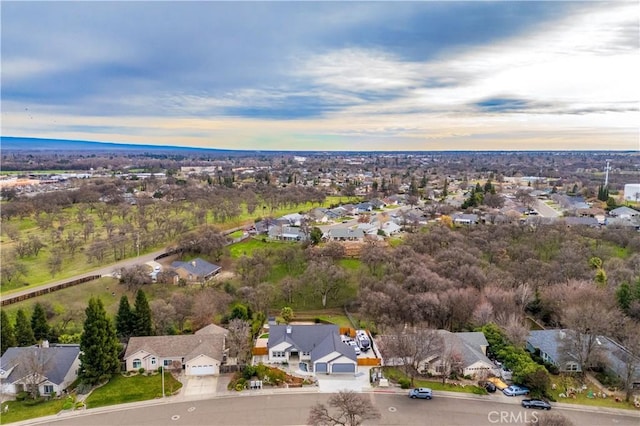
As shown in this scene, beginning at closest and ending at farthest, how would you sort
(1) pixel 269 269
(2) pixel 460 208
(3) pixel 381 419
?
(3) pixel 381 419 < (1) pixel 269 269 < (2) pixel 460 208

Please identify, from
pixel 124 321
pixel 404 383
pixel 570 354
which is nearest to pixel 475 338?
pixel 570 354

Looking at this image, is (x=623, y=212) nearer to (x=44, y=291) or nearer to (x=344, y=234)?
(x=344, y=234)

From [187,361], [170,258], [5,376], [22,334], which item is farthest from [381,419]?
[170,258]

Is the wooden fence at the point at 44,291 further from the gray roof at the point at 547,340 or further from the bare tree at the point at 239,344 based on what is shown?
the gray roof at the point at 547,340

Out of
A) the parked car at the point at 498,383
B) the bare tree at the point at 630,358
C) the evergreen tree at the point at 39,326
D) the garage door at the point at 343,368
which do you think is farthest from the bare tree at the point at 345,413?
the evergreen tree at the point at 39,326

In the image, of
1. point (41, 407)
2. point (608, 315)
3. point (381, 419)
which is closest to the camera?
point (381, 419)

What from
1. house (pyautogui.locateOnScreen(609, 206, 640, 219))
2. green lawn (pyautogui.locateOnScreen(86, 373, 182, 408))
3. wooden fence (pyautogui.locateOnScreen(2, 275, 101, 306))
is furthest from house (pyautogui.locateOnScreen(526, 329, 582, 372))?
house (pyautogui.locateOnScreen(609, 206, 640, 219))

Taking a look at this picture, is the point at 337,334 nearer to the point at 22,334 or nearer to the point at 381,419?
the point at 381,419
